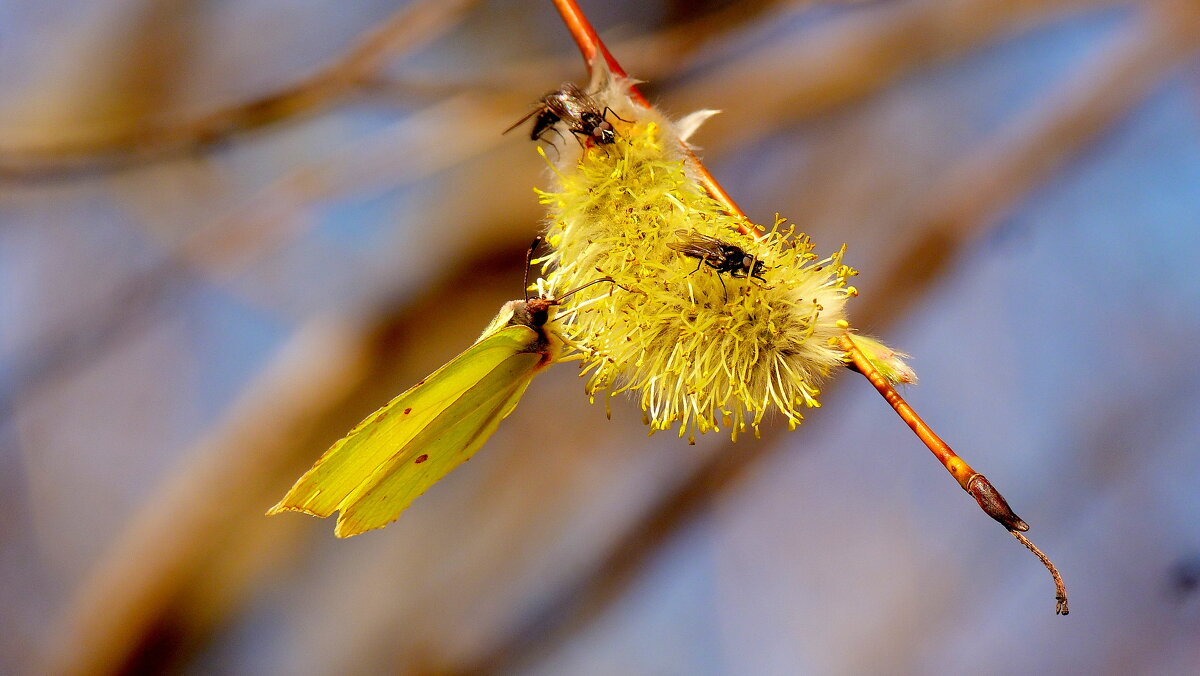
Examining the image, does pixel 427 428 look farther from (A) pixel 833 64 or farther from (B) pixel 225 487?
(A) pixel 833 64

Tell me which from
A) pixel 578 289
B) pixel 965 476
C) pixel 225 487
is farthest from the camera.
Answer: pixel 225 487

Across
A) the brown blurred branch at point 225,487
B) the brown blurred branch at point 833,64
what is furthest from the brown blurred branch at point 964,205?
the brown blurred branch at point 225,487

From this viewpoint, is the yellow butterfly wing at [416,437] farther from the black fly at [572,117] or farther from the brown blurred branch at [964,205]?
the brown blurred branch at [964,205]

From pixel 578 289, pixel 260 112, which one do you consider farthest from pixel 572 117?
pixel 260 112

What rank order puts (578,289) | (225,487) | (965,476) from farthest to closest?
(225,487)
(578,289)
(965,476)

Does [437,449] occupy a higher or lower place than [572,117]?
lower

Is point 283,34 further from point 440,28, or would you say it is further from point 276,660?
point 276,660

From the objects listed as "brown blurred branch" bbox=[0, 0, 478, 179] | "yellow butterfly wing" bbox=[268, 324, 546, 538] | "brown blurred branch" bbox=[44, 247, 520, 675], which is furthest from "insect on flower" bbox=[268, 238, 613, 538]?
"brown blurred branch" bbox=[0, 0, 478, 179]

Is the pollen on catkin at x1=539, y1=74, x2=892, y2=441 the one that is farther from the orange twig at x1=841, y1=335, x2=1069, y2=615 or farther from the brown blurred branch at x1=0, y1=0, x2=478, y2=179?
the brown blurred branch at x1=0, y1=0, x2=478, y2=179
